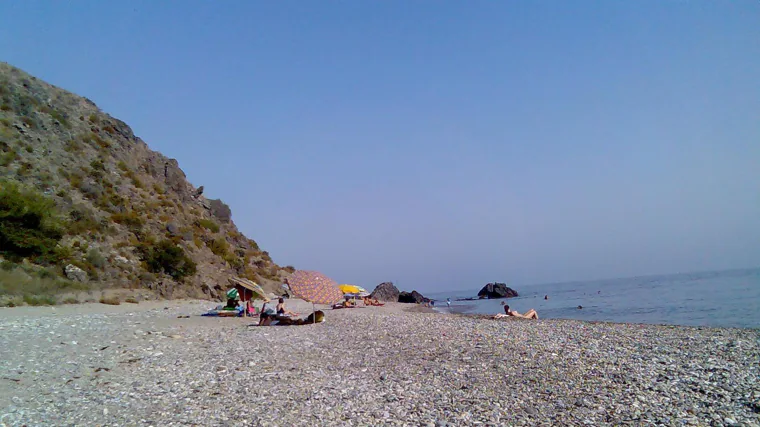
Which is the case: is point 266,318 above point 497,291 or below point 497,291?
above

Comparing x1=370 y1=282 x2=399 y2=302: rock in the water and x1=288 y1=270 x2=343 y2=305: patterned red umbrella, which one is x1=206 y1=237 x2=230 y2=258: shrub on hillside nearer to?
x1=288 y1=270 x2=343 y2=305: patterned red umbrella

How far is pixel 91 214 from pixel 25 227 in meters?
5.92

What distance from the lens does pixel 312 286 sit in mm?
19031

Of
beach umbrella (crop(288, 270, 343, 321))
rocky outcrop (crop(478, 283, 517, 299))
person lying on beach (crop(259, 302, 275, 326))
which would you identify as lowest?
rocky outcrop (crop(478, 283, 517, 299))

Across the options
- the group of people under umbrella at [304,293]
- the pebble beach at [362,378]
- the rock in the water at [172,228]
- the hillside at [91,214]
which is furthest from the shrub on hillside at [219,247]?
the pebble beach at [362,378]

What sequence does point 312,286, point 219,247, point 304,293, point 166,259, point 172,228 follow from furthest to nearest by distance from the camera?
point 219,247 → point 172,228 → point 166,259 → point 312,286 → point 304,293

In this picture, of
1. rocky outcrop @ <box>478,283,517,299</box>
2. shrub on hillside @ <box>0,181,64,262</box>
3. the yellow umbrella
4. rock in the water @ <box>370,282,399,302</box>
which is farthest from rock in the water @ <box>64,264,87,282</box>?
rocky outcrop @ <box>478,283,517,299</box>

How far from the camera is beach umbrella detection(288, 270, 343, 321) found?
18672 millimetres

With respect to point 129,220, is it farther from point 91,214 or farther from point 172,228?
point 172,228

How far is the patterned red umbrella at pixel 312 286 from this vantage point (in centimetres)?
1867

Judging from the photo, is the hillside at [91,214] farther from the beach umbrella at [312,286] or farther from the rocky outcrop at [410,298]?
the rocky outcrop at [410,298]

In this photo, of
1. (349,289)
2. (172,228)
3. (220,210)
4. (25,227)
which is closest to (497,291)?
(220,210)

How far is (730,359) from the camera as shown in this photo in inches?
477

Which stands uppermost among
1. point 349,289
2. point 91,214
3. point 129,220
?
point 91,214
